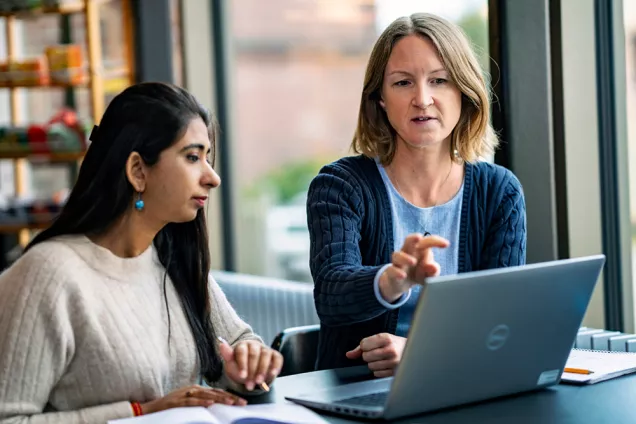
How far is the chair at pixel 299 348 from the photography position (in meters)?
2.24

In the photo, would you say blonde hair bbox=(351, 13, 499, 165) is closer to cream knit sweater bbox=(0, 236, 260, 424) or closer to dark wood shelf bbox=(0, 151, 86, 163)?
cream knit sweater bbox=(0, 236, 260, 424)

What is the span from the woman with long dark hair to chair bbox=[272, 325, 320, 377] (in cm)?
46

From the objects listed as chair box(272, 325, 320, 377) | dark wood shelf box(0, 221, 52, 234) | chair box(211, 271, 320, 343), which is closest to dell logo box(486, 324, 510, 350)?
chair box(272, 325, 320, 377)

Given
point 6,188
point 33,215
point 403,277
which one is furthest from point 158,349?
point 6,188

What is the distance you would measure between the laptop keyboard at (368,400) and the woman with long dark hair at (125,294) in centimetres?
16

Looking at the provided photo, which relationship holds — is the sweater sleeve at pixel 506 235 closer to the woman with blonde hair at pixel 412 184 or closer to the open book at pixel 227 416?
the woman with blonde hair at pixel 412 184

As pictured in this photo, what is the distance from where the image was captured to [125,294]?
165 centimetres

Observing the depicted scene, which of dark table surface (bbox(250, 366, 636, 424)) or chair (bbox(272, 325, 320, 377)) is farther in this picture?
chair (bbox(272, 325, 320, 377))

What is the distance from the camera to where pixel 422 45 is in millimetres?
2072

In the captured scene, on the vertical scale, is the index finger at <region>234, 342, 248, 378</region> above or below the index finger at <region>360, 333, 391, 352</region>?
above

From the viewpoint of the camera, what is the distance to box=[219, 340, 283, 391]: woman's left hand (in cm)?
160

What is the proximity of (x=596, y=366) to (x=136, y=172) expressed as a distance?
2.88 ft

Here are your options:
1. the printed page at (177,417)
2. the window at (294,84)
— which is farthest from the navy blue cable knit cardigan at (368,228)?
the window at (294,84)

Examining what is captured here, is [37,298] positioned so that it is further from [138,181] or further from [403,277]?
[403,277]
